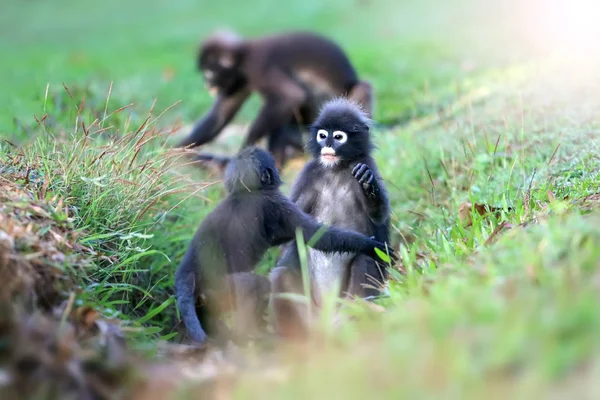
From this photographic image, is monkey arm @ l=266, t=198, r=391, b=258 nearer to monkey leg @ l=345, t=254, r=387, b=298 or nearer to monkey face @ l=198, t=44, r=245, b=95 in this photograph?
monkey leg @ l=345, t=254, r=387, b=298

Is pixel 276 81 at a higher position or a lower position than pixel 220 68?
lower

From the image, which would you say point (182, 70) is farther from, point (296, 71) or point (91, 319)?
point (91, 319)

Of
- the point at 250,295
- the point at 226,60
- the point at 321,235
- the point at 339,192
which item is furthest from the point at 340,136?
the point at 226,60

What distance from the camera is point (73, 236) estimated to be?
330 cm

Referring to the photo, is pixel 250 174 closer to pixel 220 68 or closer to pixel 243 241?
pixel 243 241

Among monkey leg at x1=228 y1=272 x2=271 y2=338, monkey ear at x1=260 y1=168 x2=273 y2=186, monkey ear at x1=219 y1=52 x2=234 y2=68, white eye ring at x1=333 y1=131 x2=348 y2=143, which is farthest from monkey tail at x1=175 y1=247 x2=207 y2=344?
monkey ear at x1=219 y1=52 x2=234 y2=68

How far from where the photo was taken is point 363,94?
720cm

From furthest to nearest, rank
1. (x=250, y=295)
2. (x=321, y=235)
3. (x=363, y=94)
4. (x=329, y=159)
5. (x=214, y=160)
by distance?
1. (x=363, y=94)
2. (x=214, y=160)
3. (x=329, y=159)
4. (x=250, y=295)
5. (x=321, y=235)

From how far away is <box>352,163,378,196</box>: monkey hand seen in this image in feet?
12.8

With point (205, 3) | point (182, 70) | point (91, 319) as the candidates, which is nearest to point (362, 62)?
point (182, 70)

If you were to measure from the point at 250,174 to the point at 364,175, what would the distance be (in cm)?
56

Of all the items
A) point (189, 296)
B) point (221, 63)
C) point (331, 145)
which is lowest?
point (189, 296)

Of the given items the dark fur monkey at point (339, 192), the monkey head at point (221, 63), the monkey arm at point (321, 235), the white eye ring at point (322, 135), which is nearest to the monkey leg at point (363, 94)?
the monkey head at point (221, 63)

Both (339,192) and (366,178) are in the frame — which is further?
(339,192)
